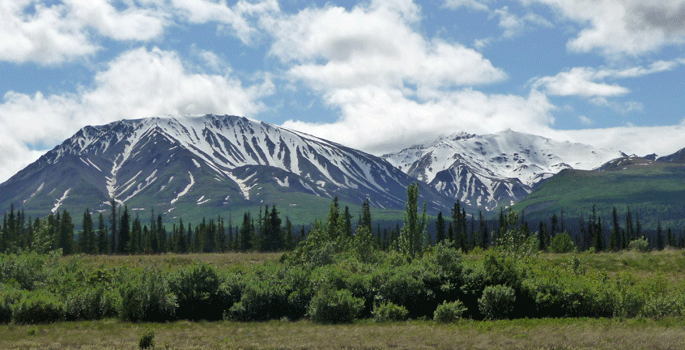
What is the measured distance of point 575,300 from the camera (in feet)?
89.1

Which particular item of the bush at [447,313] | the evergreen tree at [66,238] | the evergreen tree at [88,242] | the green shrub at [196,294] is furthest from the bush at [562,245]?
the evergreen tree at [88,242]

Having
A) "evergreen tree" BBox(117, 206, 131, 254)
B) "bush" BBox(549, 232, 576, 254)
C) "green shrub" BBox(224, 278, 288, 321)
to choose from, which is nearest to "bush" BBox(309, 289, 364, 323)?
"green shrub" BBox(224, 278, 288, 321)

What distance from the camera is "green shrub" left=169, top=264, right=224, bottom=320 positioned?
2972 cm

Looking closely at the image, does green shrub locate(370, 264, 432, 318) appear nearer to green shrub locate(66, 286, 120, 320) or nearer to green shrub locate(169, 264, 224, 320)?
green shrub locate(169, 264, 224, 320)

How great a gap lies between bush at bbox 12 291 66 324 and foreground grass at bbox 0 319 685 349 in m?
1.19

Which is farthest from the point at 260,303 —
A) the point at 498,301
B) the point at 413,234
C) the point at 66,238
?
the point at 66,238

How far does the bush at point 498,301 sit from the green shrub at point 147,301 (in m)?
16.9

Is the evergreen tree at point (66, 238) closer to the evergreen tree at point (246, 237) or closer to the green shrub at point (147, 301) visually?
the evergreen tree at point (246, 237)

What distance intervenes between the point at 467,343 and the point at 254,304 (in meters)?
12.8

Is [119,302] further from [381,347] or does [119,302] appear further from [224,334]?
[381,347]

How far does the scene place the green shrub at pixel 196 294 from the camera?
29.7 metres

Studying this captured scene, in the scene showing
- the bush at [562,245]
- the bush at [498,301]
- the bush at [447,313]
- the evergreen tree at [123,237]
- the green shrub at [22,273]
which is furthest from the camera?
the evergreen tree at [123,237]

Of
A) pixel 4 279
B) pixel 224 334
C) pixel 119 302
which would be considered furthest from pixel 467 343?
pixel 4 279

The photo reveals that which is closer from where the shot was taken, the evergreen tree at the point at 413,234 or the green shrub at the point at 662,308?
the green shrub at the point at 662,308
